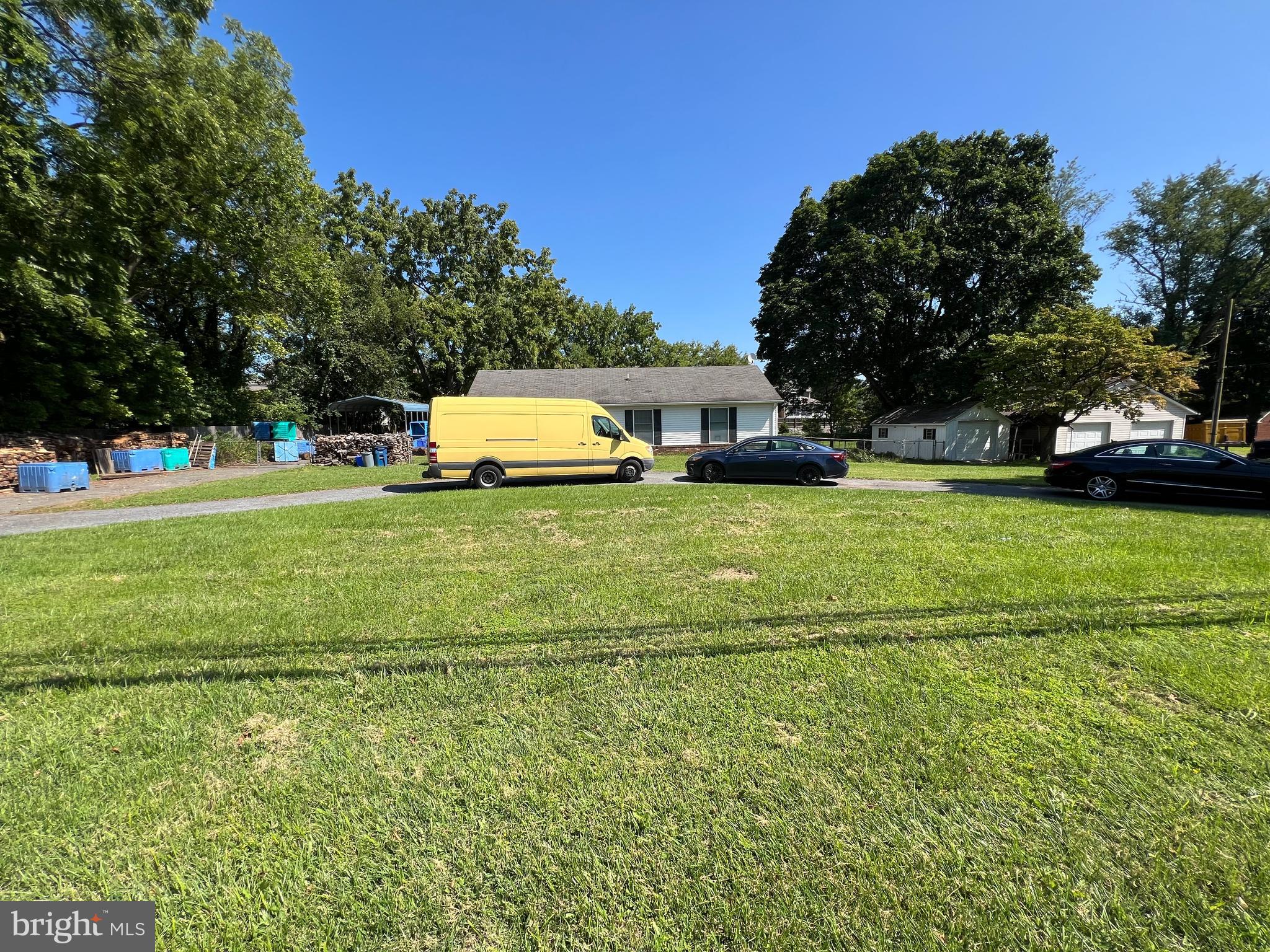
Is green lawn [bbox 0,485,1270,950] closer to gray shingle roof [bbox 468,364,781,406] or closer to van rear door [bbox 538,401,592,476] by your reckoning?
van rear door [bbox 538,401,592,476]

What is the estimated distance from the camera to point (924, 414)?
97.4 feet

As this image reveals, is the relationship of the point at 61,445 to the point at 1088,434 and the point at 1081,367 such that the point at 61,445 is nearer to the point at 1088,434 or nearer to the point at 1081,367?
the point at 1081,367

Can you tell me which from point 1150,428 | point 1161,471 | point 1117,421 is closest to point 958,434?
Answer: point 1117,421

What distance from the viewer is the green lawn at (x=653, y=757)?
1.79 metres

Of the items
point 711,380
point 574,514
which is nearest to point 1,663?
point 574,514

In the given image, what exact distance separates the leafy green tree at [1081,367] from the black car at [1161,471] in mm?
16019

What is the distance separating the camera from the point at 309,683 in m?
3.30

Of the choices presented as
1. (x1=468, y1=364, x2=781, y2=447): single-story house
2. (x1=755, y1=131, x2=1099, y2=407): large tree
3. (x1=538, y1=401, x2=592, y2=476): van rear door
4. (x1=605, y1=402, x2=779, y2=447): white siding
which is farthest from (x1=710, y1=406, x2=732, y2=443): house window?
(x1=538, y1=401, x2=592, y2=476): van rear door

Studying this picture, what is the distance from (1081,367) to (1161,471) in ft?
56.5

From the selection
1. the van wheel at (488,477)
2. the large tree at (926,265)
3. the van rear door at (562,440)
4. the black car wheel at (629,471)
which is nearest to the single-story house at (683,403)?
the large tree at (926,265)

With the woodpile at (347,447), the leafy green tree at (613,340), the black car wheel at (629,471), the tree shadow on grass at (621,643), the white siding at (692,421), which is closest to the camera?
the tree shadow on grass at (621,643)

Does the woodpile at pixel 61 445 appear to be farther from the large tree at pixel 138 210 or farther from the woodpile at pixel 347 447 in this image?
the woodpile at pixel 347 447

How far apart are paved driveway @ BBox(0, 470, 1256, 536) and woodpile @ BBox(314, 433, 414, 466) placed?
32.1ft

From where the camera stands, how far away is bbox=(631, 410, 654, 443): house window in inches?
1083
